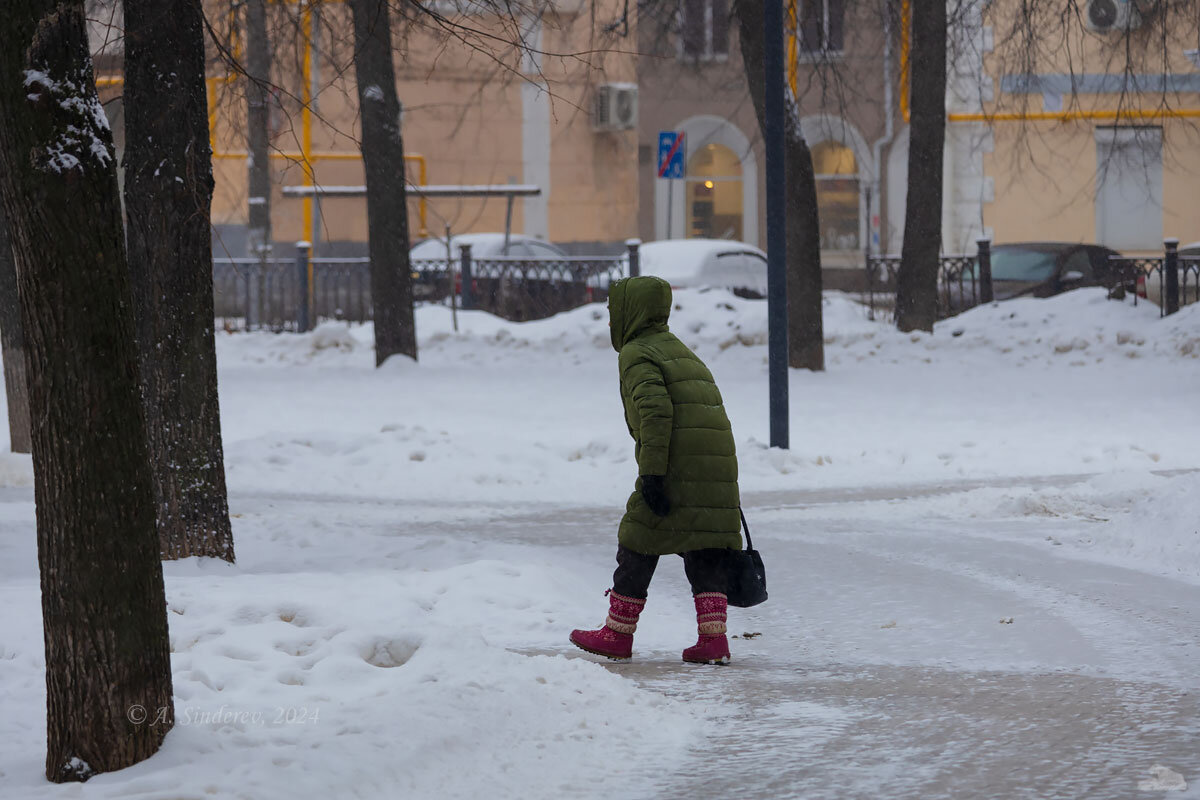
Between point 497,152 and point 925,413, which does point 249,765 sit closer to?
point 925,413

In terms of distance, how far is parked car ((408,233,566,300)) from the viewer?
23.3 metres

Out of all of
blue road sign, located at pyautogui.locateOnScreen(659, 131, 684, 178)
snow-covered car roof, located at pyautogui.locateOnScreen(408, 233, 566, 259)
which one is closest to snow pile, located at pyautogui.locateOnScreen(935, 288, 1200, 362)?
blue road sign, located at pyautogui.locateOnScreen(659, 131, 684, 178)

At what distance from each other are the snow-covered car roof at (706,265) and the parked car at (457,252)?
2.48 metres


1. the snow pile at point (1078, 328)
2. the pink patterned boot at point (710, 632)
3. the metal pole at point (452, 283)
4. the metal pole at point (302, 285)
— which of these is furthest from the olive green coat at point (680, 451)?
the metal pole at point (302, 285)

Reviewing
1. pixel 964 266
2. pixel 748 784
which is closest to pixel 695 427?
pixel 748 784

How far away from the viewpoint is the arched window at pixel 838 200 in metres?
36.9

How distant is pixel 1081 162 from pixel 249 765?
98.6 feet

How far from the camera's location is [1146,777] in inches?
161

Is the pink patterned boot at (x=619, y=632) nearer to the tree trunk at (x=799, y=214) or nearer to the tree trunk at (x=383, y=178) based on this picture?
the tree trunk at (x=799, y=214)

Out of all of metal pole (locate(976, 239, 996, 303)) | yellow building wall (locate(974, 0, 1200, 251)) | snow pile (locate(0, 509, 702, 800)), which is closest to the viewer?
snow pile (locate(0, 509, 702, 800))

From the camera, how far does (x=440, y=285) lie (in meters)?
23.5

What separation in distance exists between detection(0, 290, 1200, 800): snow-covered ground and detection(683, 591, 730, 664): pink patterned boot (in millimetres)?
99

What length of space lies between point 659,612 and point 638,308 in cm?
169

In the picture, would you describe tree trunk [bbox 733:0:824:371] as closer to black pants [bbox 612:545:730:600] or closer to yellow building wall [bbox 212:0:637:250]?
black pants [bbox 612:545:730:600]
